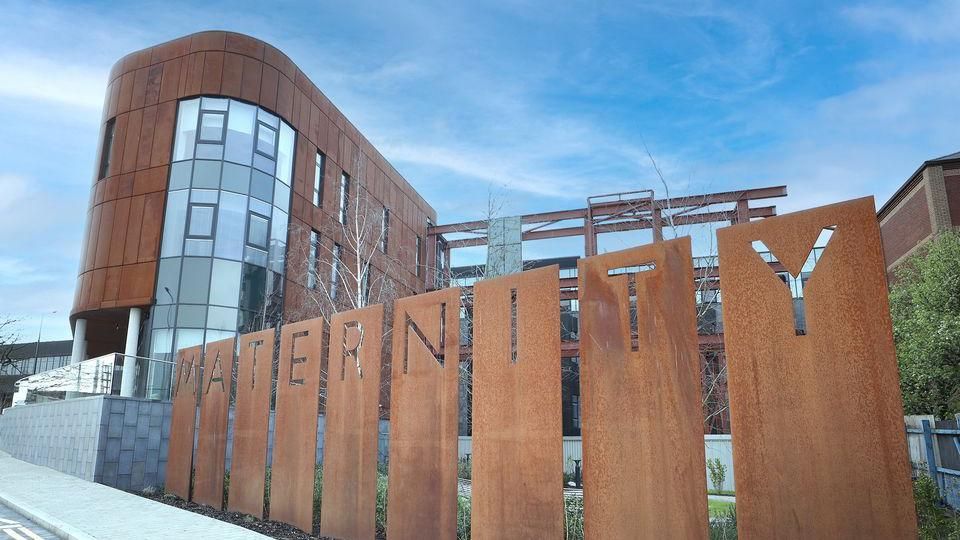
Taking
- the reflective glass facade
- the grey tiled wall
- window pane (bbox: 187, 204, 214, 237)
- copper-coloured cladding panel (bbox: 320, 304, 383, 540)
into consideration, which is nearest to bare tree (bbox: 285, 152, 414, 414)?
the reflective glass facade

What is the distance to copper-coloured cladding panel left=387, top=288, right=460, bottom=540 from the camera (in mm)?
7496

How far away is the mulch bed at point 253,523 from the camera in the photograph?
358 inches

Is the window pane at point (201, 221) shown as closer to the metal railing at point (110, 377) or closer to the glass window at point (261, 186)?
the glass window at point (261, 186)

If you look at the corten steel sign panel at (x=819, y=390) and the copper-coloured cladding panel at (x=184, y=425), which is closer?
the corten steel sign panel at (x=819, y=390)

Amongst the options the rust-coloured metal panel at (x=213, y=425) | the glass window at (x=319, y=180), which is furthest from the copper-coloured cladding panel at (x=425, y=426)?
the glass window at (x=319, y=180)

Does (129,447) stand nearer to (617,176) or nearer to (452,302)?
(452,302)

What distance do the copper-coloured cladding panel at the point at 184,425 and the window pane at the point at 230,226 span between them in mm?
8661

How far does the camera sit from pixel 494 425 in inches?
276

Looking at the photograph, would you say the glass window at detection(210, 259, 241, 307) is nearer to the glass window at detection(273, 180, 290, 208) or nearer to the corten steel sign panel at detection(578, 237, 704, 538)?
the glass window at detection(273, 180, 290, 208)

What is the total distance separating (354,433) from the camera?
881 cm

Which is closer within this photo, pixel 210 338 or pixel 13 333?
pixel 210 338

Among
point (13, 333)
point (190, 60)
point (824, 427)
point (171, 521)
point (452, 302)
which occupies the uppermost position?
point (190, 60)

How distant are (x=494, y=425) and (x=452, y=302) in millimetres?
1571

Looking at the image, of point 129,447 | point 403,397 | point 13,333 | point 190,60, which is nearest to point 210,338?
point 129,447
